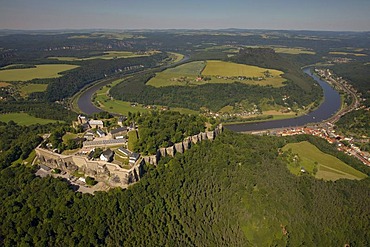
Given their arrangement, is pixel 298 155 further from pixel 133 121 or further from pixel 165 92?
pixel 165 92

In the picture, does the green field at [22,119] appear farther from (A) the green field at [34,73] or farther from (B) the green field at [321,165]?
(B) the green field at [321,165]

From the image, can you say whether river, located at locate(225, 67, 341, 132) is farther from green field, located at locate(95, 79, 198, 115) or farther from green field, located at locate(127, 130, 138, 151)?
green field, located at locate(127, 130, 138, 151)

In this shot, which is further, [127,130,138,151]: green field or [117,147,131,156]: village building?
[127,130,138,151]: green field

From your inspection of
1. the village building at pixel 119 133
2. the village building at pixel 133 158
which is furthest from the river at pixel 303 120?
the village building at pixel 133 158

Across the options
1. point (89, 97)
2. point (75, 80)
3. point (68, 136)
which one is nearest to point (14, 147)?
point (68, 136)

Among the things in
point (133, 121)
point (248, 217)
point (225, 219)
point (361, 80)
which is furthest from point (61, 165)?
point (361, 80)

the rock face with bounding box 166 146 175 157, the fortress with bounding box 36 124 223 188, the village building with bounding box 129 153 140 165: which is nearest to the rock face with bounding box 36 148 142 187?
the fortress with bounding box 36 124 223 188
